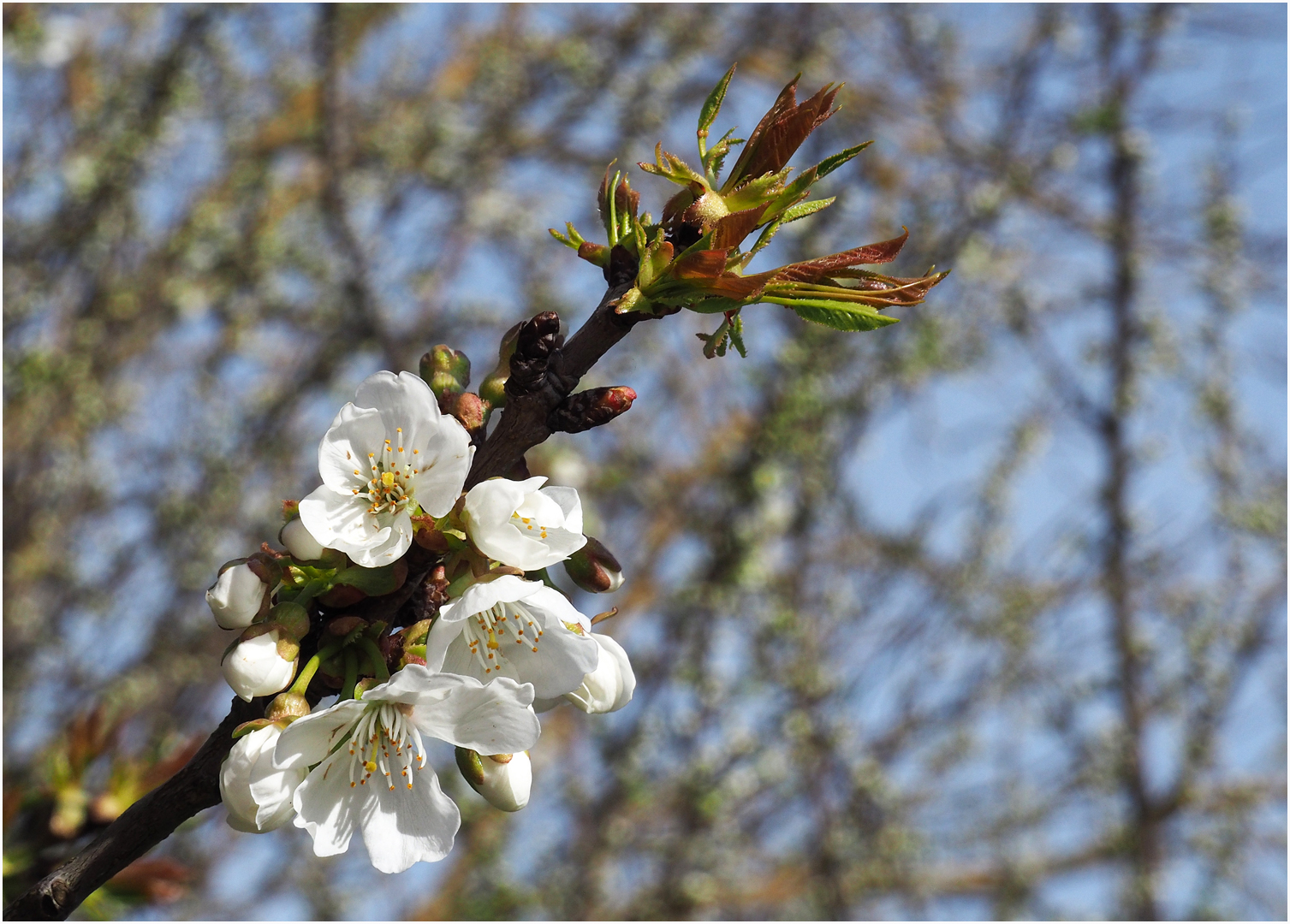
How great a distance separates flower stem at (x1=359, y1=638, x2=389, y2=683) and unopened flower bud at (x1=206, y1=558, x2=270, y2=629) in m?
0.10

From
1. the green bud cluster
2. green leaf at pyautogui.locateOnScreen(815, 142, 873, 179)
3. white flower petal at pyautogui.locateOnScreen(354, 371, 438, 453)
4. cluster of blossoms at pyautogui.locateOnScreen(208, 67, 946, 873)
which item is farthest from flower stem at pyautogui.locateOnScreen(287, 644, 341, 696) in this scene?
green leaf at pyautogui.locateOnScreen(815, 142, 873, 179)

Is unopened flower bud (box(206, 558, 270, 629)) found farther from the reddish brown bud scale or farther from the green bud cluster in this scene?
the green bud cluster

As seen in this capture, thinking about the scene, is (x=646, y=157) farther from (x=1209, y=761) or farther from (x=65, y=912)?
(x=65, y=912)

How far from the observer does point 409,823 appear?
1.04 meters

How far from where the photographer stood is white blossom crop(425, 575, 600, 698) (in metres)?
0.93

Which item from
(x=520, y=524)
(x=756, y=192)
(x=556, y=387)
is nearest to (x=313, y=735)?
(x=520, y=524)

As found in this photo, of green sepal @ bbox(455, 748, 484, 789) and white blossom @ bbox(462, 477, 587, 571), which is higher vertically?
white blossom @ bbox(462, 477, 587, 571)

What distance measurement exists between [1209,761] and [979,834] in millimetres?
933

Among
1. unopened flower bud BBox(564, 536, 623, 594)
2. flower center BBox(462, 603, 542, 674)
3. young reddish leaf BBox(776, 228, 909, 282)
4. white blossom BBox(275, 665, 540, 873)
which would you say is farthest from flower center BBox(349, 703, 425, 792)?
young reddish leaf BBox(776, 228, 909, 282)

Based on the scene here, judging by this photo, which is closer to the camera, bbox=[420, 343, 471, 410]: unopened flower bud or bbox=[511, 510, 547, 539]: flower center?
bbox=[511, 510, 547, 539]: flower center

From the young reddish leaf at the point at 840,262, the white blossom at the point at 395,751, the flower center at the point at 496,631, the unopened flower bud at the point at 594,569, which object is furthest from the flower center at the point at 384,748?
the young reddish leaf at the point at 840,262

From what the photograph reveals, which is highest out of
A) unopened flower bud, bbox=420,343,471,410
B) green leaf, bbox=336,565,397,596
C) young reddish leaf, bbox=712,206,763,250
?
young reddish leaf, bbox=712,206,763,250

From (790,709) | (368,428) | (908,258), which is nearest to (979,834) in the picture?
(790,709)

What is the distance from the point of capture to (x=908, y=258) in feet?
12.8
